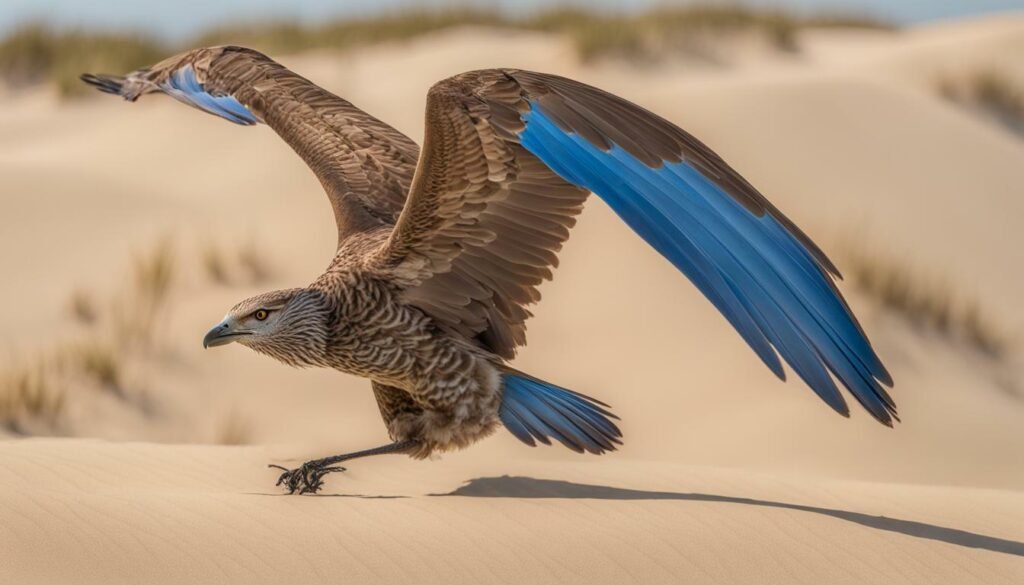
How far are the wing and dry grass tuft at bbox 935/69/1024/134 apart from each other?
12.4 meters

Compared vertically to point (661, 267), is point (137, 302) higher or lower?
lower

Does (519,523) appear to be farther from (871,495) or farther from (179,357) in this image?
(179,357)

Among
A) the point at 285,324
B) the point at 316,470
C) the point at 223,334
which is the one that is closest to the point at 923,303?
the point at 316,470

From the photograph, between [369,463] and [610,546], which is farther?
[369,463]

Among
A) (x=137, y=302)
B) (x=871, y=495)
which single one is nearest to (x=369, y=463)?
(x=871, y=495)

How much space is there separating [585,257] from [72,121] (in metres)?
10.1

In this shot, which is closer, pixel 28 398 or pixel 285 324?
pixel 285 324

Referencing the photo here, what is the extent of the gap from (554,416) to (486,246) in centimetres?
71

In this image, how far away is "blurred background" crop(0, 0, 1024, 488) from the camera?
1100 cm

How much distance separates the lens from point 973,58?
736 inches

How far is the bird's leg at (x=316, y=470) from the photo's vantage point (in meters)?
5.88

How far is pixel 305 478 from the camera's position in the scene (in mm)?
5941

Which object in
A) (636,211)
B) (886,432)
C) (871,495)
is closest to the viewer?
(636,211)

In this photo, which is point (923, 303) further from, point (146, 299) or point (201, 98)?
point (201, 98)
